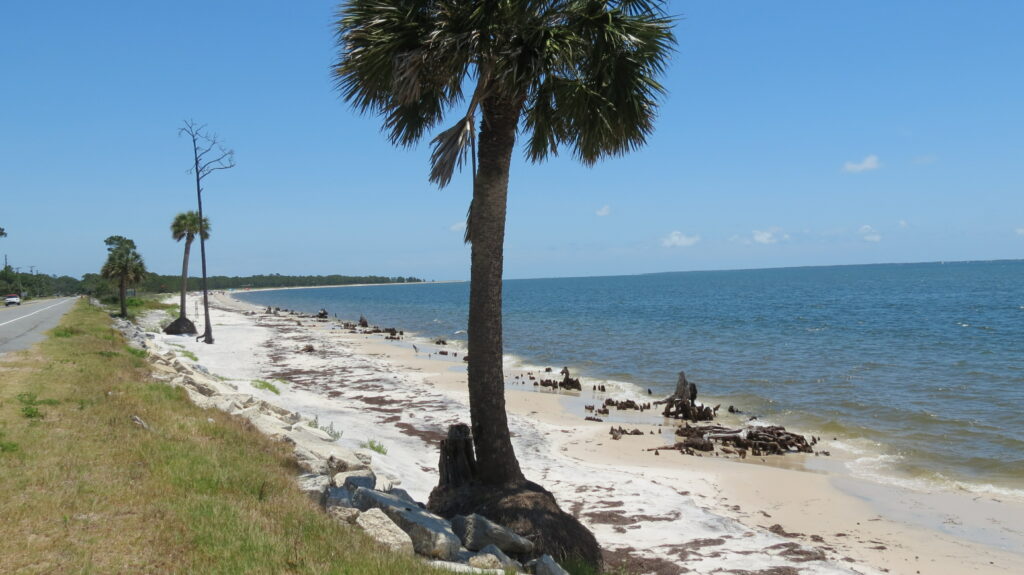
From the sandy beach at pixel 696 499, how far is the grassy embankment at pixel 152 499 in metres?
3.01

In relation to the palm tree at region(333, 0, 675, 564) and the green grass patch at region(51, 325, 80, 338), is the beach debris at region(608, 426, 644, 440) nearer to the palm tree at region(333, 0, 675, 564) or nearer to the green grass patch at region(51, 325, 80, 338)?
the palm tree at region(333, 0, 675, 564)

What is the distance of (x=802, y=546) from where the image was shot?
9.47 metres

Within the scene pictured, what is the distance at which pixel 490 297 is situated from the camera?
805cm

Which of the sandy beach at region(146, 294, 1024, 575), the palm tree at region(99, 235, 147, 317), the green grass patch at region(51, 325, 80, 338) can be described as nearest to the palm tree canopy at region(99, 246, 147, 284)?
the palm tree at region(99, 235, 147, 317)

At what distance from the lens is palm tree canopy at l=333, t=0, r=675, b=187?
24.6 feet

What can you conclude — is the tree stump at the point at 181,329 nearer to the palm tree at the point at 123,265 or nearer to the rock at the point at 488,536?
the palm tree at the point at 123,265

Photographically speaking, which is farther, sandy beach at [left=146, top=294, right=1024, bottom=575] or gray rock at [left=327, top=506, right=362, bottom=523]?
sandy beach at [left=146, top=294, right=1024, bottom=575]

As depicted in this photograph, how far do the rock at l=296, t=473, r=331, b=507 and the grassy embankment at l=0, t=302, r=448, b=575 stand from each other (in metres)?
0.20

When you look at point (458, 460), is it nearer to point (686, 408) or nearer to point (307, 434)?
point (307, 434)

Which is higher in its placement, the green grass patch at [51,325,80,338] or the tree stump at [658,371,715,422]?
the green grass patch at [51,325,80,338]

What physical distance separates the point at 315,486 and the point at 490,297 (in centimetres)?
288

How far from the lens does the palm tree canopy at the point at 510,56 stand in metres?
7.49

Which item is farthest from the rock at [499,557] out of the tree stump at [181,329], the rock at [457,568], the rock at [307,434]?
the tree stump at [181,329]

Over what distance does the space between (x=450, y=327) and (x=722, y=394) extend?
1515 inches
